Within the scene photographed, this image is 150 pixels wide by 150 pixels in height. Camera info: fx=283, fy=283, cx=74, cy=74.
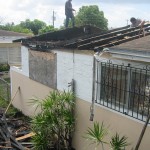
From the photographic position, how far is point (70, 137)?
28.7ft

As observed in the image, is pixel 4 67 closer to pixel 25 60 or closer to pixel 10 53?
pixel 10 53

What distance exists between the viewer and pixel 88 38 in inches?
353

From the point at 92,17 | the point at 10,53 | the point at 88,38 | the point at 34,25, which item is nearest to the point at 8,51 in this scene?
the point at 10,53

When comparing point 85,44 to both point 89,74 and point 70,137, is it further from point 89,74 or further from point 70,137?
point 70,137

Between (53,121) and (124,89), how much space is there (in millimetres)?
2197

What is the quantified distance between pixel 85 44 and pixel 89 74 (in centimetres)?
84

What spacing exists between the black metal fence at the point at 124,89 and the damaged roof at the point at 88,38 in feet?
2.01

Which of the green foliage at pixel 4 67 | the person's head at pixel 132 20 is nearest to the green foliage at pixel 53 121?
the person's head at pixel 132 20

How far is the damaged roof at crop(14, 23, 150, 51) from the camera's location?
7645mm

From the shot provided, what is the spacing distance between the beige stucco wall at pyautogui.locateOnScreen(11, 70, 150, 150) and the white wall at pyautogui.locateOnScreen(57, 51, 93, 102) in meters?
0.36

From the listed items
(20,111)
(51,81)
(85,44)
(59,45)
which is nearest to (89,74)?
(85,44)

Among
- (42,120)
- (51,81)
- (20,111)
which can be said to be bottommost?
(20,111)

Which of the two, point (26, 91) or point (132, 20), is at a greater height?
point (132, 20)

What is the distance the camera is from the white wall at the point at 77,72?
785 centimetres
